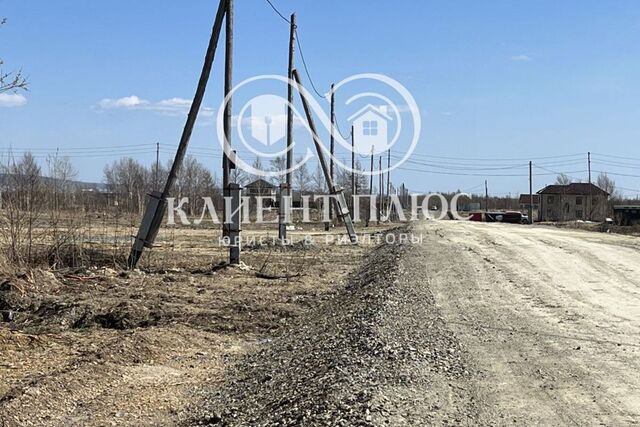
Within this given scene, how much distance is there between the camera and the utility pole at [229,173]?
15.1 m

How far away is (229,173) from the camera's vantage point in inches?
607

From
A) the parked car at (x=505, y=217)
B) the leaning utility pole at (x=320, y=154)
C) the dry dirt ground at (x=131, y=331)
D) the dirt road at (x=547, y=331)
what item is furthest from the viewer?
the parked car at (x=505, y=217)

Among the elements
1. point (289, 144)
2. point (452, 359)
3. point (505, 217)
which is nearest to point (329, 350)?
point (452, 359)

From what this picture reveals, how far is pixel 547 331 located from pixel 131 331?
5129 mm

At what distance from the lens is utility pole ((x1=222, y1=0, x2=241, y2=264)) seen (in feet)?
49.6

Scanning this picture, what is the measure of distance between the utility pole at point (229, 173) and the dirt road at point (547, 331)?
4.32 m

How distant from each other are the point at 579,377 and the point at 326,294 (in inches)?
271

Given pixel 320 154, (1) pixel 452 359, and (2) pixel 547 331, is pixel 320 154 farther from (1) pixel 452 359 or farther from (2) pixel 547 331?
(1) pixel 452 359

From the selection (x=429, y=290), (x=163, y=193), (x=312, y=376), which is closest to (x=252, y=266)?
(x=163, y=193)

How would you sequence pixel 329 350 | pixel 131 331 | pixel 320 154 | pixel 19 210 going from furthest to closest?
pixel 320 154
pixel 19 210
pixel 131 331
pixel 329 350

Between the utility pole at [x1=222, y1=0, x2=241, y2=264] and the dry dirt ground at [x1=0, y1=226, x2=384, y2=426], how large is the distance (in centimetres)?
65

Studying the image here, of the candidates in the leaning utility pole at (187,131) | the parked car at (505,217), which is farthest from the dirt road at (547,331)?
the parked car at (505,217)

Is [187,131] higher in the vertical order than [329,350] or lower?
higher

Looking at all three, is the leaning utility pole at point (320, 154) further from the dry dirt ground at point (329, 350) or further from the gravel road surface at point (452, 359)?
the gravel road surface at point (452, 359)
